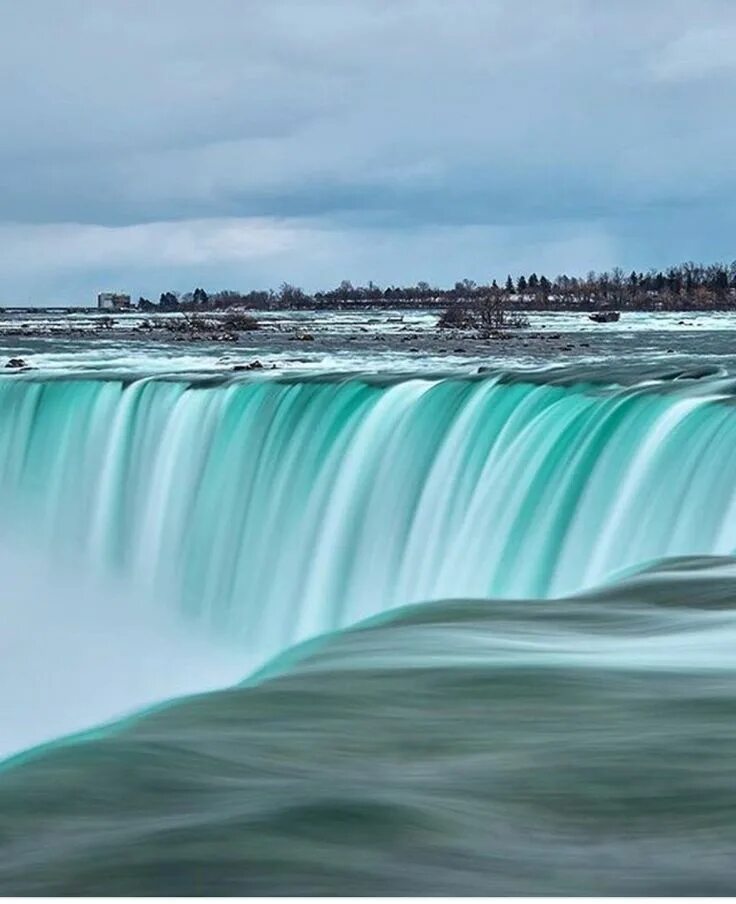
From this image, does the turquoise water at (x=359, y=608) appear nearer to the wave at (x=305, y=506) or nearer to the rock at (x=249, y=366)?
the wave at (x=305, y=506)

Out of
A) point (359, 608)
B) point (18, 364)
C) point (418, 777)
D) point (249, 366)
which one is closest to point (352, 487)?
point (359, 608)

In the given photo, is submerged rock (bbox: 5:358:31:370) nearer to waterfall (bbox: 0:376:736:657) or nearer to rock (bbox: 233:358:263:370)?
rock (bbox: 233:358:263:370)

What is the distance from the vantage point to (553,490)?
54.3 ft

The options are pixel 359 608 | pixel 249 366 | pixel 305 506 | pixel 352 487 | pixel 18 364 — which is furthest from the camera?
pixel 18 364

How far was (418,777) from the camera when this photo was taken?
6.05 meters

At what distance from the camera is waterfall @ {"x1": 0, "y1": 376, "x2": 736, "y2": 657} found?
15.6 meters

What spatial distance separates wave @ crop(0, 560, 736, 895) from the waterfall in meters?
6.22

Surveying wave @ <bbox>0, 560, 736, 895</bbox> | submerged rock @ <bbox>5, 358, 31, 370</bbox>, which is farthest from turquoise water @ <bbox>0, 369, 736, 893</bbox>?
submerged rock @ <bbox>5, 358, 31, 370</bbox>

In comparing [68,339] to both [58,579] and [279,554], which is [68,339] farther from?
[279,554]

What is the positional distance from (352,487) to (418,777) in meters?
13.5

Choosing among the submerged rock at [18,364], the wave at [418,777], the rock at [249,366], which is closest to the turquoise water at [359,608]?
the wave at [418,777]

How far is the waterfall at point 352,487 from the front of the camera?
15.6 m

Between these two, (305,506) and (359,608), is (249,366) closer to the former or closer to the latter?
(305,506)

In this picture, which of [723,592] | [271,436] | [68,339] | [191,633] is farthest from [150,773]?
[68,339]
